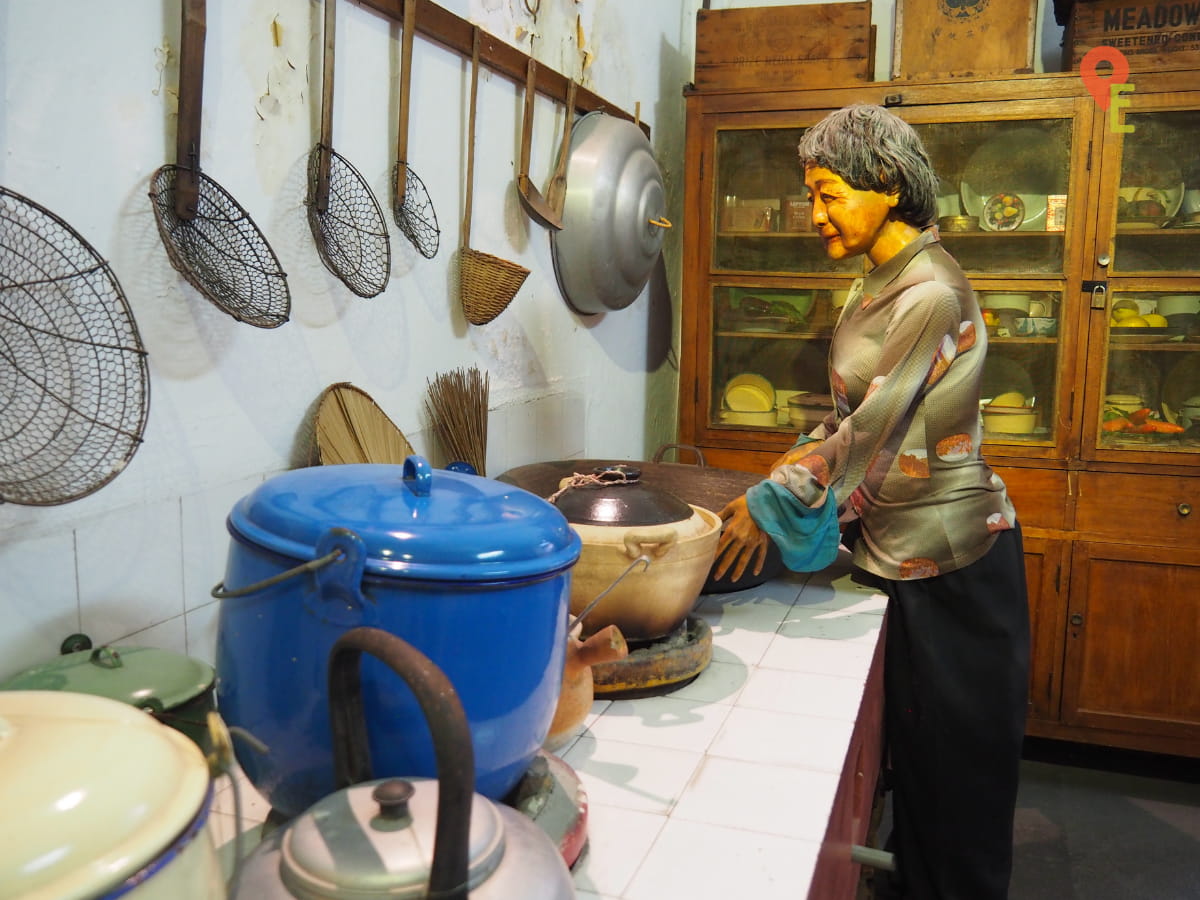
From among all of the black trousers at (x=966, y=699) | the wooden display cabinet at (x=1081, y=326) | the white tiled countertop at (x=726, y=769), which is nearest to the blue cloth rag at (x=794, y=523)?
the white tiled countertop at (x=726, y=769)

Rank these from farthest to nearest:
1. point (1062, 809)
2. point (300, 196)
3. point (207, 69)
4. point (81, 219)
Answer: point (1062, 809) < point (300, 196) < point (207, 69) < point (81, 219)

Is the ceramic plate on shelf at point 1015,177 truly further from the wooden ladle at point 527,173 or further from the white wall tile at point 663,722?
the white wall tile at point 663,722

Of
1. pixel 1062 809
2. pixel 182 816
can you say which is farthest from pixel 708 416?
pixel 182 816

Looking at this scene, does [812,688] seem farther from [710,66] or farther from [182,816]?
[710,66]

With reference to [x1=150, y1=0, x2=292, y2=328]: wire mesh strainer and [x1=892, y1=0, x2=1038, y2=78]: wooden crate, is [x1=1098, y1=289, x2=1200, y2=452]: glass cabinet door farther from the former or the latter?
[x1=150, y1=0, x2=292, y2=328]: wire mesh strainer

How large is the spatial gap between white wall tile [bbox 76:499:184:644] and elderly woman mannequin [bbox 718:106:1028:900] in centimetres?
98

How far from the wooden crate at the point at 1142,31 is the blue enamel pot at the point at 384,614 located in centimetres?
278

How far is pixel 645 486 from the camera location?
1.59 m

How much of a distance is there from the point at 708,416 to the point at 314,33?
6.99ft

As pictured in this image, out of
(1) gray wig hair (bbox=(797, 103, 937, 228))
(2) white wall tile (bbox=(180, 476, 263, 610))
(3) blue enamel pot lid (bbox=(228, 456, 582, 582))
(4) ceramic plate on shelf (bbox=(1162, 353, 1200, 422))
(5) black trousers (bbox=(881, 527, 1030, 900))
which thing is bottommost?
(5) black trousers (bbox=(881, 527, 1030, 900))

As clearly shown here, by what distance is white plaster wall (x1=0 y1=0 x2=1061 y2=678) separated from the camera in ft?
3.67

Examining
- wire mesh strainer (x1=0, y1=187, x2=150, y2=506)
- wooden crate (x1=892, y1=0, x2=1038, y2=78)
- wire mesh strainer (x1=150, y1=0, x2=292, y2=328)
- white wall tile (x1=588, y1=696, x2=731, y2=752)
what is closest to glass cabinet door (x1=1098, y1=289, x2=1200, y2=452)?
wooden crate (x1=892, y1=0, x2=1038, y2=78)

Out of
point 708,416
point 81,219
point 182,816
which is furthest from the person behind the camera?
point 708,416

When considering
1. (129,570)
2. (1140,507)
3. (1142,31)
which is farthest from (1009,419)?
(129,570)
